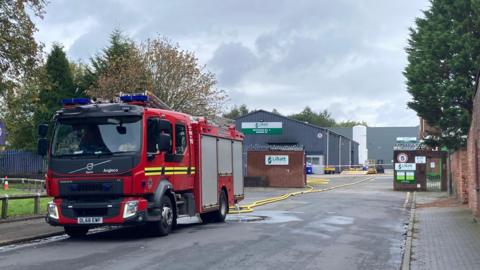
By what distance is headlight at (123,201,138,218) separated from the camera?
45.3ft

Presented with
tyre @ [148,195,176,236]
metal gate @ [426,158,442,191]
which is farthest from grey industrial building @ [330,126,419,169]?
tyre @ [148,195,176,236]

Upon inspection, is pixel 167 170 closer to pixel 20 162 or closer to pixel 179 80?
pixel 179 80

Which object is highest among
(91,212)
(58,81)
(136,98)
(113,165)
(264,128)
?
(58,81)

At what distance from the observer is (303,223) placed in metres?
18.3

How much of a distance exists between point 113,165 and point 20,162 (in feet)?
149

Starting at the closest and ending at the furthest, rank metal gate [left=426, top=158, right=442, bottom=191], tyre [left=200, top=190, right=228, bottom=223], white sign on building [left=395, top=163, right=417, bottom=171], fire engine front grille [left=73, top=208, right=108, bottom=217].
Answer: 1. fire engine front grille [left=73, top=208, right=108, bottom=217]
2. tyre [left=200, top=190, right=228, bottom=223]
3. white sign on building [left=395, top=163, right=417, bottom=171]
4. metal gate [left=426, top=158, right=442, bottom=191]

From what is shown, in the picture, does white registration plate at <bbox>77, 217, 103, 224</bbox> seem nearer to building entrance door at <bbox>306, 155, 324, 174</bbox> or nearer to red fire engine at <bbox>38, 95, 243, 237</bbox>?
red fire engine at <bbox>38, 95, 243, 237</bbox>

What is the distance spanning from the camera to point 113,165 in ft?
45.6

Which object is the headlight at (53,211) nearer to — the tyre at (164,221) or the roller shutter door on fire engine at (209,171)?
the tyre at (164,221)

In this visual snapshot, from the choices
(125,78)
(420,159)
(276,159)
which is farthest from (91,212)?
(276,159)

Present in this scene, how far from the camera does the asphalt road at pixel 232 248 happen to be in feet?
34.8

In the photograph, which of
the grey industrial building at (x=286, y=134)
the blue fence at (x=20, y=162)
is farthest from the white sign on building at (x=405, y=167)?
the grey industrial building at (x=286, y=134)

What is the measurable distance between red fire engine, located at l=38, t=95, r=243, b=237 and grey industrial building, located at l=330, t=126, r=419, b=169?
98.8m

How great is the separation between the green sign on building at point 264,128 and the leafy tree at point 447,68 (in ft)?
163
